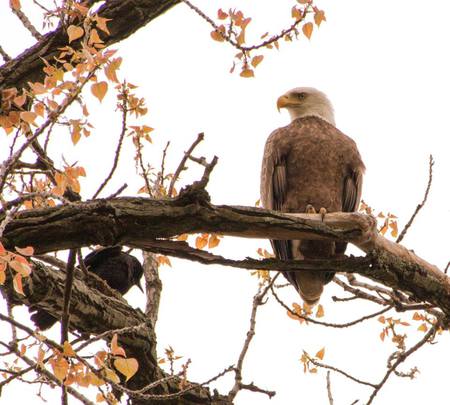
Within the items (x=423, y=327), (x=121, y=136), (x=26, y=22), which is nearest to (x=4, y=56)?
(x=26, y=22)

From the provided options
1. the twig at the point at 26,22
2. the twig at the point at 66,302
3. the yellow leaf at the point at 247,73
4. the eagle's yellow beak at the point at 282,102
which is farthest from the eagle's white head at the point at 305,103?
the twig at the point at 66,302

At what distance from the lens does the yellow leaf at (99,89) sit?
3.08m

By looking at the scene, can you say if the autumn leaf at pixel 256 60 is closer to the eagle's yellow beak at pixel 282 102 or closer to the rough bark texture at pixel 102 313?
the rough bark texture at pixel 102 313

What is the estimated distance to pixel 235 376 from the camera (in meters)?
3.93

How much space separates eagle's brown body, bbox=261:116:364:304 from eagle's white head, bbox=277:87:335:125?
1.87 feet

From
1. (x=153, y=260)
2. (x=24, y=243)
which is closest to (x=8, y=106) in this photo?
(x=24, y=243)

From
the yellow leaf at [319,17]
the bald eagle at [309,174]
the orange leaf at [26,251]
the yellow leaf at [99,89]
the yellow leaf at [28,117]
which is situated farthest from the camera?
the bald eagle at [309,174]

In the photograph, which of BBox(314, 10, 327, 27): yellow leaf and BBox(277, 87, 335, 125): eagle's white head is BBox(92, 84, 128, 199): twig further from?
BBox(277, 87, 335, 125): eagle's white head

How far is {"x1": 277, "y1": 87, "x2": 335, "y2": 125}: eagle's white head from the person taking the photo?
570 centimetres

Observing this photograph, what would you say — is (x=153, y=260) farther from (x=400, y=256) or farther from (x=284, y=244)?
(x=400, y=256)

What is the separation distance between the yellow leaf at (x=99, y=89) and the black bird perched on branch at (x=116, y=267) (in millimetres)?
1986

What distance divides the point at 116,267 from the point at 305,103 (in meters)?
1.90

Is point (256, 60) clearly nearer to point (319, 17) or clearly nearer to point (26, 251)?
point (319, 17)

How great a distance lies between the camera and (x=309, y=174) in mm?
4887
